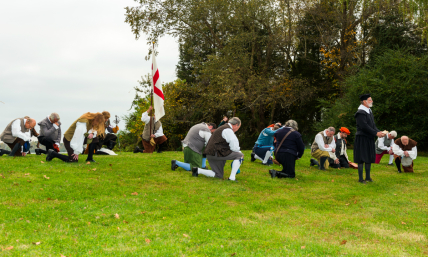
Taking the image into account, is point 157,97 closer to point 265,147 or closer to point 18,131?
point 265,147

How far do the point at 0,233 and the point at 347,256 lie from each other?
4966mm

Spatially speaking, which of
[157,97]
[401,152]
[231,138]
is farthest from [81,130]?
[401,152]

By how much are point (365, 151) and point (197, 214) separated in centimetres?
582

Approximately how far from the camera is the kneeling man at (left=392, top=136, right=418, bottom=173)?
12656 millimetres

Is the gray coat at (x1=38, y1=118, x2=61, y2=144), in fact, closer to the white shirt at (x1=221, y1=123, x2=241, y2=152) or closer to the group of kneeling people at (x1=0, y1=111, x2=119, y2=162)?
the group of kneeling people at (x1=0, y1=111, x2=119, y2=162)

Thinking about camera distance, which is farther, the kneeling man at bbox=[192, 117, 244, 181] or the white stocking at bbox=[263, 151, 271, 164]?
the white stocking at bbox=[263, 151, 271, 164]

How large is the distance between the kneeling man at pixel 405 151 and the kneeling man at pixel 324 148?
2409 millimetres

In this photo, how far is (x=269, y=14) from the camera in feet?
85.9

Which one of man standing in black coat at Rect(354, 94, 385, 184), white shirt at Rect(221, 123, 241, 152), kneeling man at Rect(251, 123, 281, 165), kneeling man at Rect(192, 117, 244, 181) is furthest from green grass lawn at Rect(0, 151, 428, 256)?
kneeling man at Rect(251, 123, 281, 165)

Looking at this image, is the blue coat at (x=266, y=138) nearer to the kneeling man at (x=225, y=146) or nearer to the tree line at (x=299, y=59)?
the kneeling man at (x=225, y=146)

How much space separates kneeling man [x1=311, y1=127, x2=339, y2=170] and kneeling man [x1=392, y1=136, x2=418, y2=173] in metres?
2.41

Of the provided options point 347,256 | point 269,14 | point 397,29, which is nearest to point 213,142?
point 347,256

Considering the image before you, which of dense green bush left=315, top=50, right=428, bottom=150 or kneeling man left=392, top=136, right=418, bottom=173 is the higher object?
dense green bush left=315, top=50, right=428, bottom=150

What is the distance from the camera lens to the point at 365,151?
10008 mm
